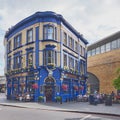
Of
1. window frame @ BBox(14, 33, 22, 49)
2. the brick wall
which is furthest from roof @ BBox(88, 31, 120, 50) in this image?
window frame @ BBox(14, 33, 22, 49)

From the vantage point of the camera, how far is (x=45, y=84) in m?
37.1

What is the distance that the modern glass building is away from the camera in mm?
37469

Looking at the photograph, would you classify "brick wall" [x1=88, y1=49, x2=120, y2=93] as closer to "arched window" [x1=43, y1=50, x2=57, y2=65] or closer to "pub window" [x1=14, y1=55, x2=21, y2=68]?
"arched window" [x1=43, y1=50, x2=57, y2=65]

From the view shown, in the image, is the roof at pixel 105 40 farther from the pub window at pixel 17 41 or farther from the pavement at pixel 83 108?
the pavement at pixel 83 108

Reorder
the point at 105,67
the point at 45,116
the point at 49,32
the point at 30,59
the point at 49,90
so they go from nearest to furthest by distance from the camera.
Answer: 1. the point at 45,116
2. the point at 49,90
3. the point at 49,32
4. the point at 30,59
5. the point at 105,67

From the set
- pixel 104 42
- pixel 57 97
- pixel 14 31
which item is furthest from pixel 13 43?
pixel 104 42

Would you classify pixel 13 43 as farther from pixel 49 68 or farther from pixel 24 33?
pixel 49 68

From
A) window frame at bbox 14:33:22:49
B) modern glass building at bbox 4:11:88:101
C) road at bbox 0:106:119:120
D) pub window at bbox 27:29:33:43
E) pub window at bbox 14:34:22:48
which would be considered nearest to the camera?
road at bbox 0:106:119:120

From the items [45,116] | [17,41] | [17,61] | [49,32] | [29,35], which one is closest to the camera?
[45,116]

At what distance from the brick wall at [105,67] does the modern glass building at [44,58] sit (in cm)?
992

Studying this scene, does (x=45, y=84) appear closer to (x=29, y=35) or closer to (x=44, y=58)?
(x=44, y=58)

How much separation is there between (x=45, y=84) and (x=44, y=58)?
11.4 ft

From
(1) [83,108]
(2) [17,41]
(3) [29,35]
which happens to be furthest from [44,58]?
(1) [83,108]

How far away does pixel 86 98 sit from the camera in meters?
40.2
